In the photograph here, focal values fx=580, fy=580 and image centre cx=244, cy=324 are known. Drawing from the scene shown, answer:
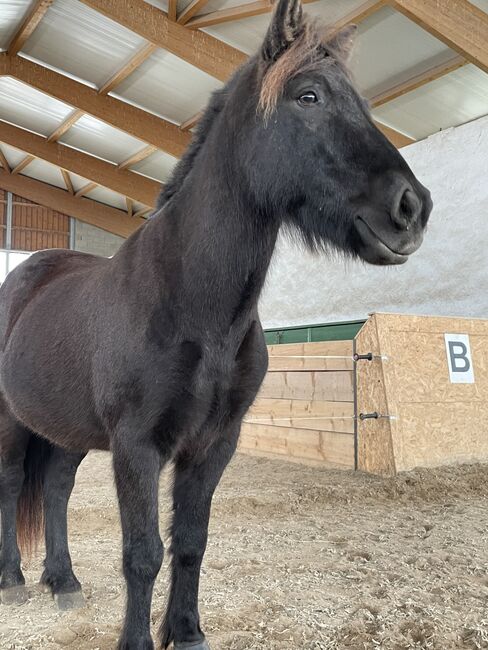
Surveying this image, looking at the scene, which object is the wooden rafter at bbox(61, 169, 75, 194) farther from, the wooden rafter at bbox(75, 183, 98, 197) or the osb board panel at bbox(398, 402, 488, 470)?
the osb board panel at bbox(398, 402, 488, 470)

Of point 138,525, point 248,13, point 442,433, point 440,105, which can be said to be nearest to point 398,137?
point 440,105

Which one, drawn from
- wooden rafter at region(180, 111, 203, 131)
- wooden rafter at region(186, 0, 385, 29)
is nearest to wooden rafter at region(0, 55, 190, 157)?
wooden rafter at region(180, 111, 203, 131)

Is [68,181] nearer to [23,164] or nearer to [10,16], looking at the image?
[23,164]

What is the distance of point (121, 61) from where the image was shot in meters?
9.88

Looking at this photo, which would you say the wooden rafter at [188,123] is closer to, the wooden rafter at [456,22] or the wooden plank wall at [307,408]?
the wooden rafter at [456,22]

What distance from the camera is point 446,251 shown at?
798 cm

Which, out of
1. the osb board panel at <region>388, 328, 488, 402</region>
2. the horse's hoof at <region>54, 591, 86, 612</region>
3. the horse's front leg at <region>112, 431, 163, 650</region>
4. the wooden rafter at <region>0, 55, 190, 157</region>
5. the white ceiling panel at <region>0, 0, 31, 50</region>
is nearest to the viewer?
the horse's front leg at <region>112, 431, 163, 650</region>

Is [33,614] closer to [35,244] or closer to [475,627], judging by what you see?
[475,627]

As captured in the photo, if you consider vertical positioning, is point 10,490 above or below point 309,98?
below

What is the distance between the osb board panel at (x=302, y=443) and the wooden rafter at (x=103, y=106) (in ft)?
20.9

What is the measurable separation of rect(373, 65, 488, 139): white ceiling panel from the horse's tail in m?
7.18

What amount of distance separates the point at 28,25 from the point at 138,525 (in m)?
10.1

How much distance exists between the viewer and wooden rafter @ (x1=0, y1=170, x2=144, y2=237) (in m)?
19.2

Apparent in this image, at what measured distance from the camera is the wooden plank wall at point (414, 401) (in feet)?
17.3
